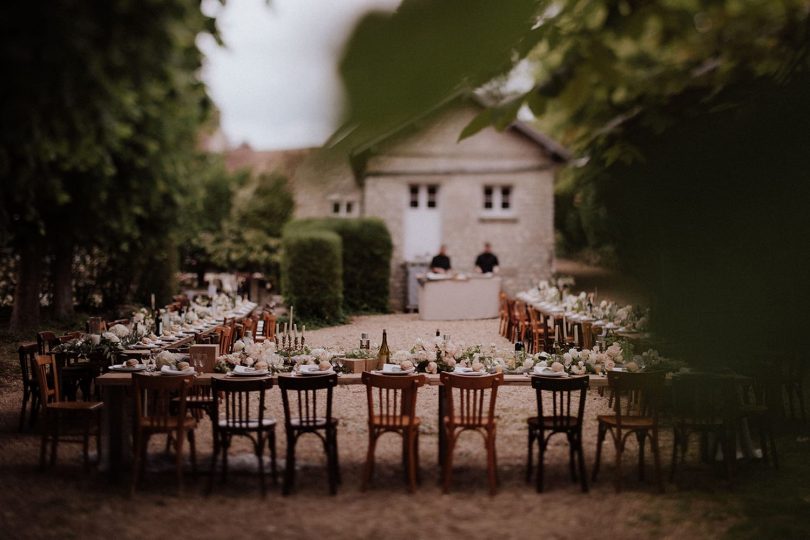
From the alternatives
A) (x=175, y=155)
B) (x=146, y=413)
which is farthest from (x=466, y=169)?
(x=146, y=413)

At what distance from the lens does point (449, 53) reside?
1.94 feet

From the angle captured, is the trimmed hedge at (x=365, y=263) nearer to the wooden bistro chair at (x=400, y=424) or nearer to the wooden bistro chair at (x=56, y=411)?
the wooden bistro chair at (x=56, y=411)

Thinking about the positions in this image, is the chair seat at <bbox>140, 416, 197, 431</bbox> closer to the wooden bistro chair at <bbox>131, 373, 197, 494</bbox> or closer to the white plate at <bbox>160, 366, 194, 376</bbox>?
the wooden bistro chair at <bbox>131, 373, 197, 494</bbox>

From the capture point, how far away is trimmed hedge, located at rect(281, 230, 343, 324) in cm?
1920

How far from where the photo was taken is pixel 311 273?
19.3m

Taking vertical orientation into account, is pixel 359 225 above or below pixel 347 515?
above

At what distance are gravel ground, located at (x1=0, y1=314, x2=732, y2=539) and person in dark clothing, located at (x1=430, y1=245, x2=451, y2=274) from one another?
11.8 meters

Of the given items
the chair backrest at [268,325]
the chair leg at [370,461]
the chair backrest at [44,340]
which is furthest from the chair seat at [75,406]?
the chair backrest at [268,325]

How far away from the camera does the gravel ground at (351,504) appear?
20.6 ft

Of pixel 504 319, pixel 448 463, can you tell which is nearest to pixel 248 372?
pixel 448 463

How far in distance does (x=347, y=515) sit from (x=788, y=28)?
244 inches

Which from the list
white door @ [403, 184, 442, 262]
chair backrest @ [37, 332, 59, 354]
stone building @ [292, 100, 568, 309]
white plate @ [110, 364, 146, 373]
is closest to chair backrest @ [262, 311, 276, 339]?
chair backrest @ [37, 332, 59, 354]

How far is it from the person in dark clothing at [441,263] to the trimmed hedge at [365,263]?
50.2 inches

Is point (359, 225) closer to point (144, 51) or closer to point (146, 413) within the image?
point (146, 413)
